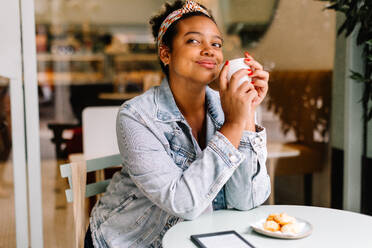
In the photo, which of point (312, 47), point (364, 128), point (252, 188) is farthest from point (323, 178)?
point (252, 188)

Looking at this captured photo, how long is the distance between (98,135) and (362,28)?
1892mm

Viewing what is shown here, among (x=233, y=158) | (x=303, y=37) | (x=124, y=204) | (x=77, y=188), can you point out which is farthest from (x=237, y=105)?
(x=303, y=37)

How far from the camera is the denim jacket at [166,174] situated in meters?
1.13

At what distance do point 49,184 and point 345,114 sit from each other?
7.97ft

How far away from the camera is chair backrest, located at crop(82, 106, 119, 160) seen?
9.25 ft

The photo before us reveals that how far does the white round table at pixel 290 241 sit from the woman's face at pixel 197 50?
1.51 ft

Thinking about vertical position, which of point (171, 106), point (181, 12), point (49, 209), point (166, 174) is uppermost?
point (181, 12)

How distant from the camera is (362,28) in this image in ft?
8.07

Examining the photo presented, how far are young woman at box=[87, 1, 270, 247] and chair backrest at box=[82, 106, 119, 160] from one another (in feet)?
4.53

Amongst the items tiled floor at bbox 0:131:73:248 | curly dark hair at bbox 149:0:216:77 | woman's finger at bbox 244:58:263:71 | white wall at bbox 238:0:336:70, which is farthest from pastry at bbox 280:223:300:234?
white wall at bbox 238:0:336:70

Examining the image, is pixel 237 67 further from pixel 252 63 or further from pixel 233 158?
pixel 233 158

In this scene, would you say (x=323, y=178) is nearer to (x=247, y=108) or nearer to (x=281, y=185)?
(x=281, y=185)

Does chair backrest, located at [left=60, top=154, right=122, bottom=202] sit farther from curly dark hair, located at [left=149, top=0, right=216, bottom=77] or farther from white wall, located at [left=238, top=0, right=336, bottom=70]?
white wall, located at [left=238, top=0, right=336, bottom=70]

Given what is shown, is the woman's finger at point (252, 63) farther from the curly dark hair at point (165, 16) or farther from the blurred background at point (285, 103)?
the blurred background at point (285, 103)
